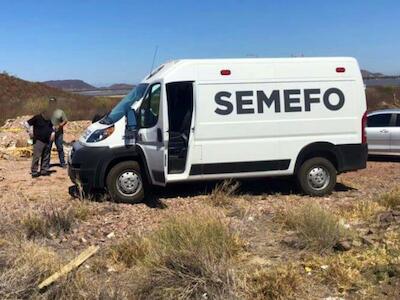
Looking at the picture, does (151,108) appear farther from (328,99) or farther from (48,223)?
(328,99)

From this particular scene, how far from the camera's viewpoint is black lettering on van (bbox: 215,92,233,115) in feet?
33.1

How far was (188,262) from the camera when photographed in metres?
5.48

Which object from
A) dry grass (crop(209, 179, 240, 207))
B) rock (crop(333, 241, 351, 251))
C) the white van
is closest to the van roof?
the white van

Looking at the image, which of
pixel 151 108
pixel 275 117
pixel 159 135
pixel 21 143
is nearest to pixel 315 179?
pixel 275 117

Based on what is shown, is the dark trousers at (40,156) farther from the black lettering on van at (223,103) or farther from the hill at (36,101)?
the hill at (36,101)

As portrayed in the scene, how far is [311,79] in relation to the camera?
34.7 ft

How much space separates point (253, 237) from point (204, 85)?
131 inches

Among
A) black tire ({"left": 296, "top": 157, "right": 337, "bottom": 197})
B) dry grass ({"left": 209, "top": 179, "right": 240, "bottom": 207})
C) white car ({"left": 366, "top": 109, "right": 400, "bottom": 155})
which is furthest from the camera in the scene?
white car ({"left": 366, "top": 109, "right": 400, "bottom": 155})

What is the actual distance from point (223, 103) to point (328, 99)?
197cm

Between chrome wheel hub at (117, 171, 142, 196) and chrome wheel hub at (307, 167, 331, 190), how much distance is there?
10.5 feet

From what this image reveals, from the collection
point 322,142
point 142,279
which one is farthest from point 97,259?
point 322,142

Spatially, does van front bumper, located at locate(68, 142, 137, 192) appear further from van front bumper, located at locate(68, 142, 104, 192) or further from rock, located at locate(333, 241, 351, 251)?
rock, located at locate(333, 241, 351, 251)

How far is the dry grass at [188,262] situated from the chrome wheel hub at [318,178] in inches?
177

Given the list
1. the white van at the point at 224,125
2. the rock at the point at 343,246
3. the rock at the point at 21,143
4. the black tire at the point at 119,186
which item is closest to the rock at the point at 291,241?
the rock at the point at 343,246
